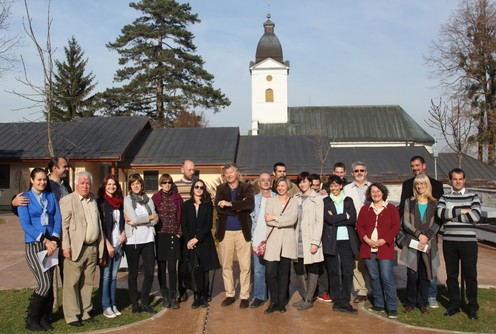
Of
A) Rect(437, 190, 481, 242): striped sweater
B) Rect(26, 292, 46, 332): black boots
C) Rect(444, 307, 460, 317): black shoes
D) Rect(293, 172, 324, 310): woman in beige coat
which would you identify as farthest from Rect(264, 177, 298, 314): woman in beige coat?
Rect(26, 292, 46, 332): black boots

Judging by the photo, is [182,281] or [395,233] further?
[182,281]

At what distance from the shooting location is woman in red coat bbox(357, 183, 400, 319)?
591 centimetres

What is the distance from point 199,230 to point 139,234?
793 mm

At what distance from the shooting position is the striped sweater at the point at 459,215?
579 centimetres

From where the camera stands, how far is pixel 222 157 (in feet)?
75.6

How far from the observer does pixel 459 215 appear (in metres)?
5.79

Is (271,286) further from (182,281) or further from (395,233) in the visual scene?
(395,233)

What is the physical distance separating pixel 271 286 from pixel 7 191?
832 inches

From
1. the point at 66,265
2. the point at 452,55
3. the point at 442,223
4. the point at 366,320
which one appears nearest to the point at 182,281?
the point at 66,265

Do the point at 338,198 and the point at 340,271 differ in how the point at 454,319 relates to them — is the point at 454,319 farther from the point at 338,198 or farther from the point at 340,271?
the point at 338,198

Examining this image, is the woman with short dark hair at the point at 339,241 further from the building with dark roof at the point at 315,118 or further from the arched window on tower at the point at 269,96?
the arched window on tower at the point at 269,96

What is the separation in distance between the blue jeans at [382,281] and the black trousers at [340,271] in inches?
9.9

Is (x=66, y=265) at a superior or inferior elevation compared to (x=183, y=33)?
inferior

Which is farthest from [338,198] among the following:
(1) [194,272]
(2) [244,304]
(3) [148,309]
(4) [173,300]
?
(3) [148,309]
